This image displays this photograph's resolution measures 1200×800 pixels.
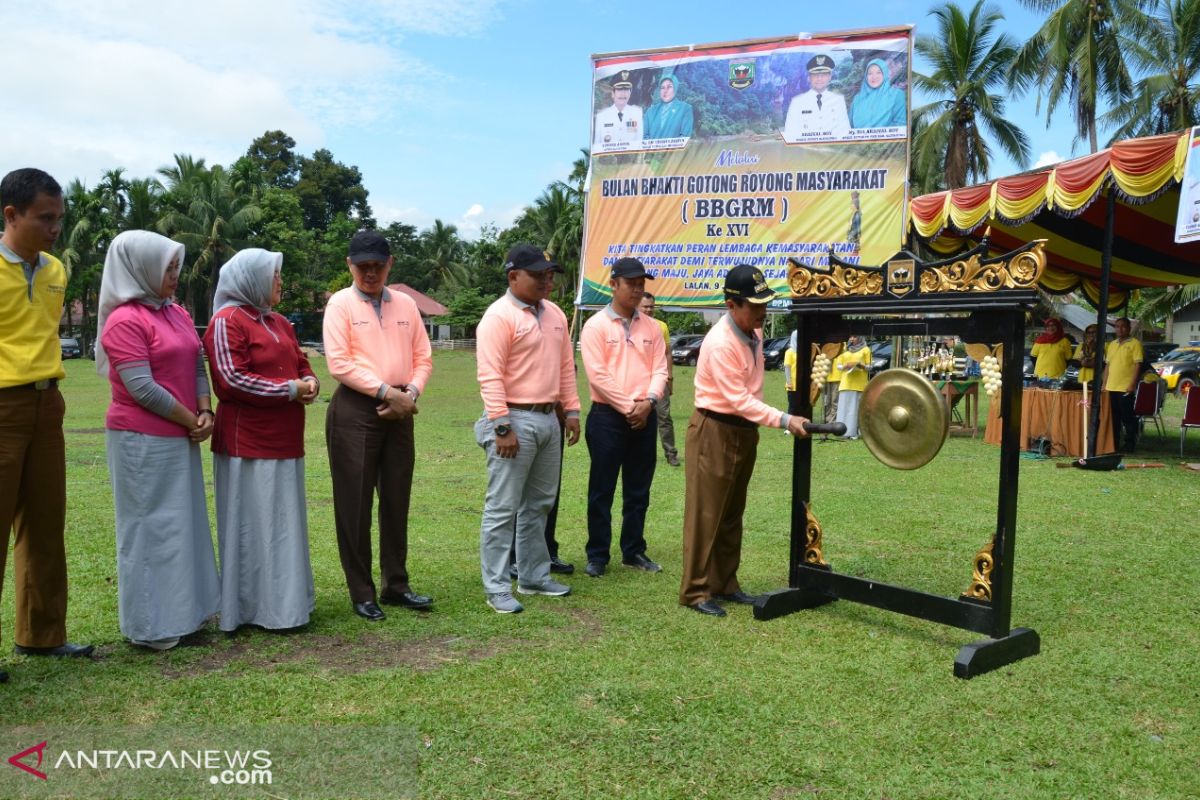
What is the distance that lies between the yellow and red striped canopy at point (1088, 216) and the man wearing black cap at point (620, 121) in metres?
3.63

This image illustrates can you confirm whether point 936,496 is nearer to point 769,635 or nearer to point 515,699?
point 769,635

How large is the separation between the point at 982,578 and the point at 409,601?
2.85 meters

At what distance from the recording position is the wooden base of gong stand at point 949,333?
13.7 feet

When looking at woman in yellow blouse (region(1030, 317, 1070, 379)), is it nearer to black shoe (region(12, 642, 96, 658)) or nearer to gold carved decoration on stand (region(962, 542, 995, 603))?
gold carved decoration on stand (region(962, 542, 995, 603))

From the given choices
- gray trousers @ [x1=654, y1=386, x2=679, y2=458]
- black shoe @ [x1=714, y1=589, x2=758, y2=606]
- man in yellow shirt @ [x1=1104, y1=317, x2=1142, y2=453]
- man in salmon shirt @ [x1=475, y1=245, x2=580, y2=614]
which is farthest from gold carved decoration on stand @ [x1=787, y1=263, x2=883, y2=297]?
man in yellow shirt @ [x1=1104, y1=317, x2=1142, y2=453]

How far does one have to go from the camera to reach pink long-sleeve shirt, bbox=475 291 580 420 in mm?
4918

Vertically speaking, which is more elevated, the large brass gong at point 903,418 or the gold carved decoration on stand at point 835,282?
the gold carved decoration on stand at point 835,282

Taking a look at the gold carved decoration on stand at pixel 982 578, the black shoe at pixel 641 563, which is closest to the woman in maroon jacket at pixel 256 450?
the black shoe at pixel 641 563

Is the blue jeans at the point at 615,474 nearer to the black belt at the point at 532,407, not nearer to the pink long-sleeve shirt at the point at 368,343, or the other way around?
the black belt at the point at 532,407

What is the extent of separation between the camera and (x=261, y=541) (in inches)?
173

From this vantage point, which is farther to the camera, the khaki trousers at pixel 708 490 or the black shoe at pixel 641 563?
the black shoe at pixel 641 563

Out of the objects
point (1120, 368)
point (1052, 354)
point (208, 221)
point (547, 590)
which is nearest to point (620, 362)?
point (547, 590)

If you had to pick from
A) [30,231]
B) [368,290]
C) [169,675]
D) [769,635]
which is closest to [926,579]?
[769,635]

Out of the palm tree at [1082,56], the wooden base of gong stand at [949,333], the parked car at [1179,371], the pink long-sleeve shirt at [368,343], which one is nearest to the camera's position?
the wooden base of gong stand at [949,333]
